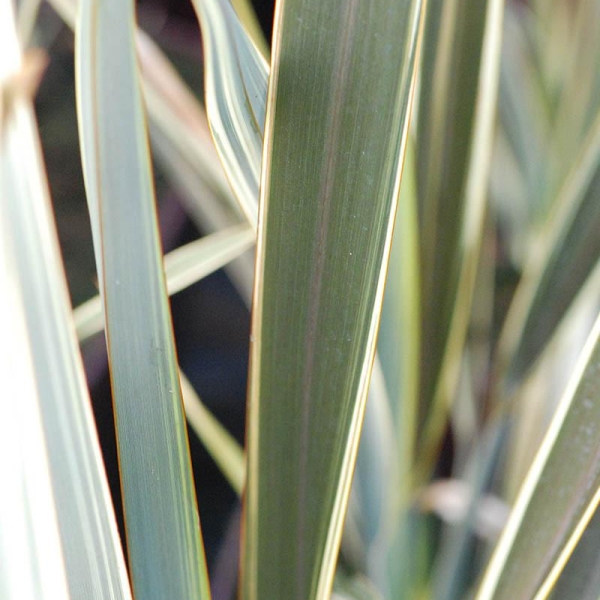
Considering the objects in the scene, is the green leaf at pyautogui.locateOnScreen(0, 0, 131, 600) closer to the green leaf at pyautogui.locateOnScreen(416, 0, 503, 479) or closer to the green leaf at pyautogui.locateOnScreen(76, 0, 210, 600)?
the green leaf at pyautogui.locateOnScreen(76, 0, 210, 600)

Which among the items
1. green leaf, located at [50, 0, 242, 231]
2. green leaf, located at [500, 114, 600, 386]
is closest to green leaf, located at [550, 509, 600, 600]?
green leaf, located at [500, 114, 600, 386]

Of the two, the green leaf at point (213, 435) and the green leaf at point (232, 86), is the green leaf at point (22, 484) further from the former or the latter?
the green leaf at point (213, 435)

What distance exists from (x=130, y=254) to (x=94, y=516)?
9cm

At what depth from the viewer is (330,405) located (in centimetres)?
22

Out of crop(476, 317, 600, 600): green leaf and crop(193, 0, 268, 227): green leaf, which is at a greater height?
crop(193, 0, 268, 227): green leaf

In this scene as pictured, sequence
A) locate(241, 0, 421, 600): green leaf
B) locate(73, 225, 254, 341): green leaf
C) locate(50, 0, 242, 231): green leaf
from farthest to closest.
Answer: locate(50, 0, 242, 231): green leaf → locate(73, 225, 254, 341): green leaf → locate(241, 0, 421, 600): green leaf

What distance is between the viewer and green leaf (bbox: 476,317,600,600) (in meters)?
0.22

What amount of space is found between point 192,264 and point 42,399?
123mm

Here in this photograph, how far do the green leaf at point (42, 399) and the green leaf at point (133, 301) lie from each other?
0.05ft

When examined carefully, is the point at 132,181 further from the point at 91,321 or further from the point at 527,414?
the point at 527,414

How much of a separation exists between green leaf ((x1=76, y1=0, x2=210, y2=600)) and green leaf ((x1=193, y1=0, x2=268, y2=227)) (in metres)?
0.03

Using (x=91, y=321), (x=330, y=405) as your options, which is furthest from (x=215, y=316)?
(x=330, y=405)

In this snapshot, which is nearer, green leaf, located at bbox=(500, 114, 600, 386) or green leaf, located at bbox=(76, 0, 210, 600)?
green leaf, located at bbox=(76, 0, 210, 600)

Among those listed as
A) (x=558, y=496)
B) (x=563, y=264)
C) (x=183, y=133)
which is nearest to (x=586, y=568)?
(x=558, y=496)
